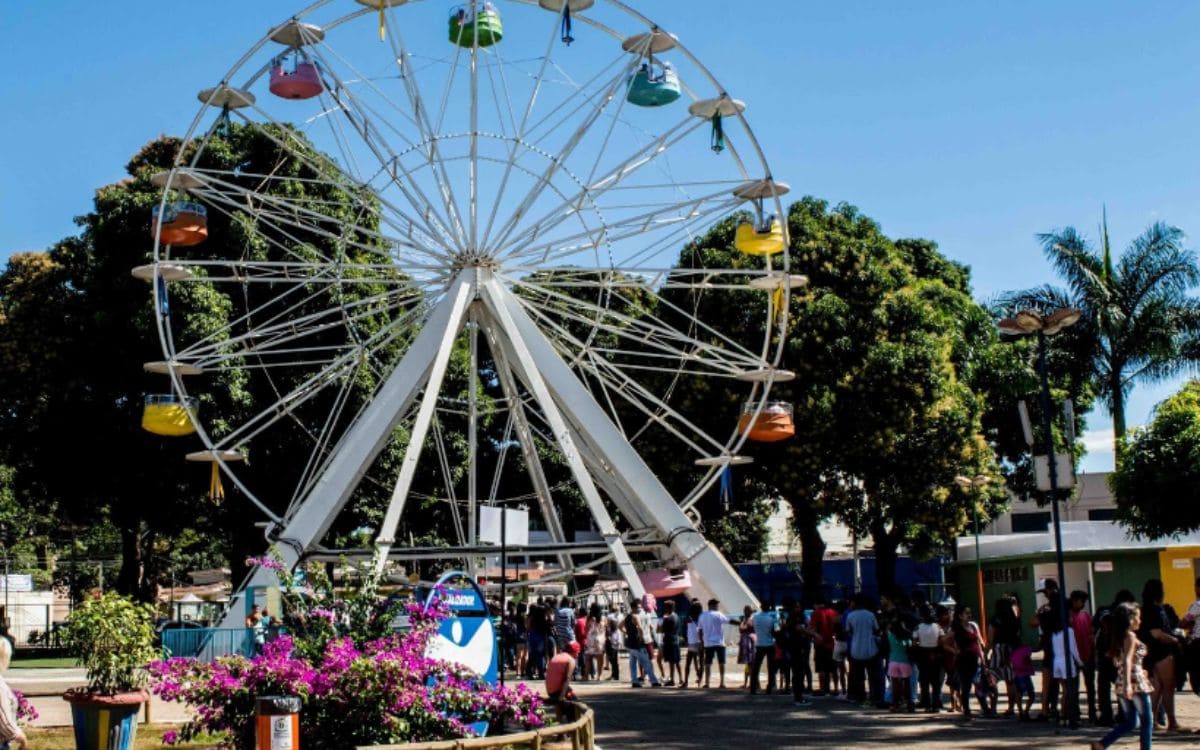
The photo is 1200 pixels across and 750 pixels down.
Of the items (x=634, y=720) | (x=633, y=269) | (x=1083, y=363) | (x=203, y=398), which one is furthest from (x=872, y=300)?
(x=634, y=720)

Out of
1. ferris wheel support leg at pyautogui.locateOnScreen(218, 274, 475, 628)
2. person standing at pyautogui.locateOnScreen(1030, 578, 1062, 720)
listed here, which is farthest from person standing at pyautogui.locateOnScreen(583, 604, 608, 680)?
person standing at pyautogui.locateOnScreen(1030, 578, 1062, 720)

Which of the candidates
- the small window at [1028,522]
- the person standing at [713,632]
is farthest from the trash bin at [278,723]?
the small window at [1028,522]

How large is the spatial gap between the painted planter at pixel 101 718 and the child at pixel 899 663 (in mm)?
10765

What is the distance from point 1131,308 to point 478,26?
2919 cm

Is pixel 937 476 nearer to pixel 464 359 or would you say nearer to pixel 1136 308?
pixel 1136 308

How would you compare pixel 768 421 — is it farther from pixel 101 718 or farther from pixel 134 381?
pixel 134 381

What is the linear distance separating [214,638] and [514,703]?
10958mm

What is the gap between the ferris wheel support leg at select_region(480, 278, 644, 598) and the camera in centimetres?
2600

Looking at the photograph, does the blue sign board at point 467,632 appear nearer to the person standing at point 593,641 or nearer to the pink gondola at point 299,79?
the person standing at point 593,641

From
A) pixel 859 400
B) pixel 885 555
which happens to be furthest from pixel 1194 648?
pixel 885 555

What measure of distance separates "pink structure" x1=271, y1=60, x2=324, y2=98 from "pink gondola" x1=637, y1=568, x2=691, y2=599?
1322cm

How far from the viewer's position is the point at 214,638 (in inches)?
898

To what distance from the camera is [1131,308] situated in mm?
47688

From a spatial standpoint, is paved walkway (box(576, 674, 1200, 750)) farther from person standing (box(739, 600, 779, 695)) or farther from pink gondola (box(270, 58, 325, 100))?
pink gondola (box(270, 58, 325, 100))
